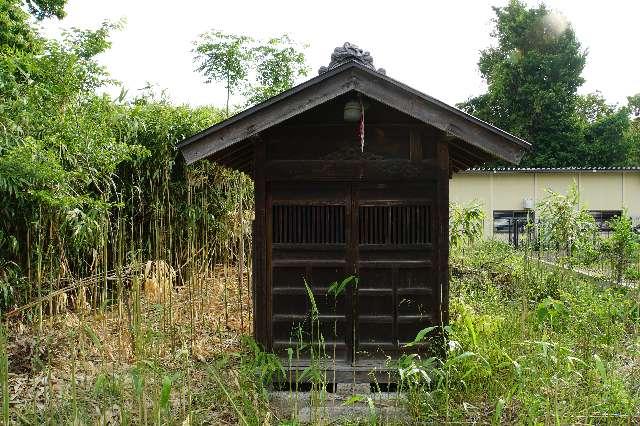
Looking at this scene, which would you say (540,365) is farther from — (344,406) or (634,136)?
(634,136)

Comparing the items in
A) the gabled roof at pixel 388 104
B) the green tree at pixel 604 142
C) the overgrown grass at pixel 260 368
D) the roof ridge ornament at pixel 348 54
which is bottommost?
the overgrown grass at pixel 260 368

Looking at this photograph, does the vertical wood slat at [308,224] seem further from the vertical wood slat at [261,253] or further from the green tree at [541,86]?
the green tree at [541,86]

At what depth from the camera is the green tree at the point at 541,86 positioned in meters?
23.3

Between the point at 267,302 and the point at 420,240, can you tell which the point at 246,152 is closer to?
the point at 267,302

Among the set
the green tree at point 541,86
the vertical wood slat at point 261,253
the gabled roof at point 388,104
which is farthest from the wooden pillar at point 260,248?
the green tree at point 541,86

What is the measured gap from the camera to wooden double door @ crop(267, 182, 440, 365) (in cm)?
459

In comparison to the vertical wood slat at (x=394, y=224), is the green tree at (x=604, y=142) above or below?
above

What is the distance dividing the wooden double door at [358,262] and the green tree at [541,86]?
20821 millimetres

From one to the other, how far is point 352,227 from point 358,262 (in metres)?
0.30

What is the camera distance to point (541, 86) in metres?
23.4

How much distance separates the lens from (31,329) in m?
5.16

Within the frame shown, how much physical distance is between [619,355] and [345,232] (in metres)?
2.39

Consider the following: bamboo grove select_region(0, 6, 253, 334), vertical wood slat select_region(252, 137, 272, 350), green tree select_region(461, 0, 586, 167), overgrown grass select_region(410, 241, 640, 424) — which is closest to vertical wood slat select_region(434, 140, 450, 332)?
overgrown grass select_region(410, 241, 640, 424)

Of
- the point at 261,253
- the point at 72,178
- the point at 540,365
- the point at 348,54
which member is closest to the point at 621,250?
the point at 540,365
